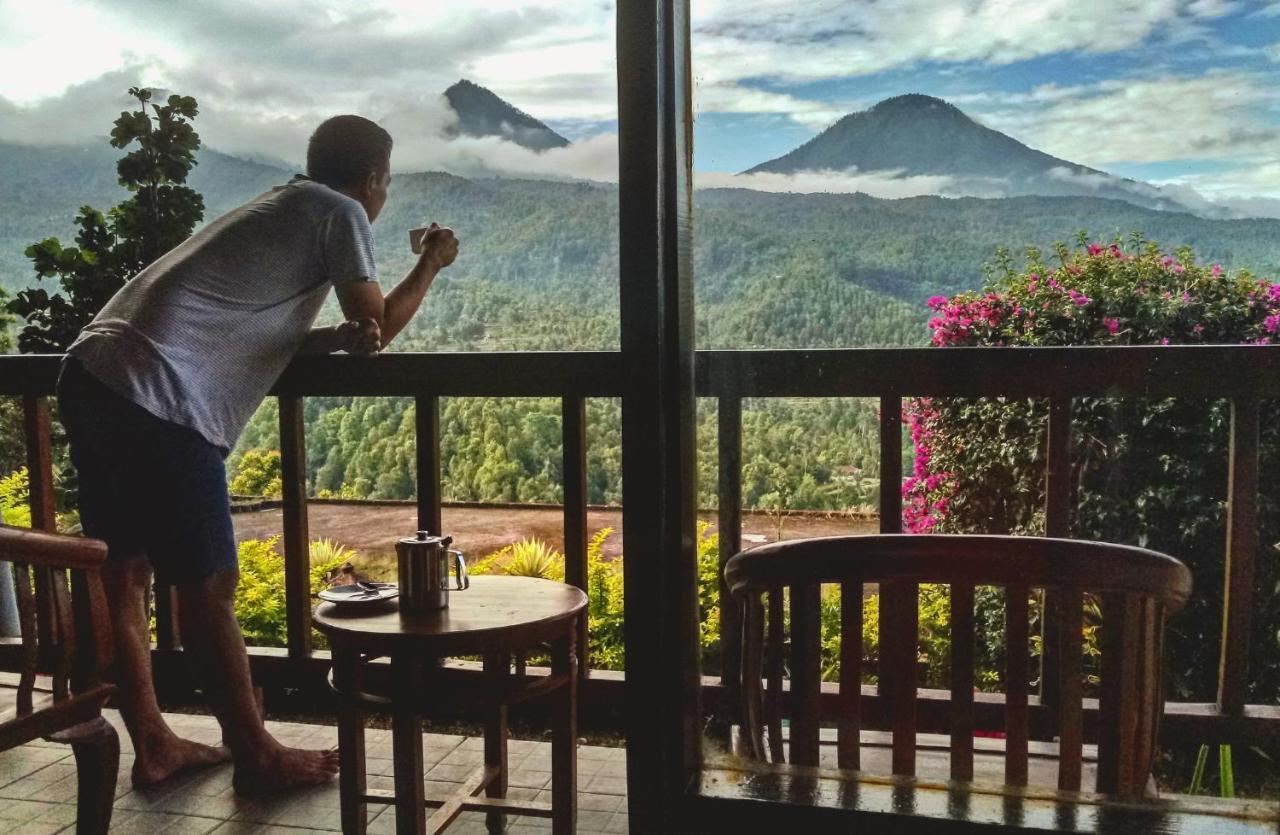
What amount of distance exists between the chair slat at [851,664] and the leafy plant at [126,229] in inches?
124

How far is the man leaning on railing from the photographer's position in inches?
85.2

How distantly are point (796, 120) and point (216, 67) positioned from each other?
2.51 m

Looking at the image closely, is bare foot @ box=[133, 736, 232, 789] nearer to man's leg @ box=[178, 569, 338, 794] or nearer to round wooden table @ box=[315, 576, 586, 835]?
man's leg @ box=[178, 569, 338, 794]

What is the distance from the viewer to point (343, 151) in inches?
93.2

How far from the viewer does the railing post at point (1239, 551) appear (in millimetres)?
1818

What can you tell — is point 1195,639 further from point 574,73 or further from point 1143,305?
point 574,73

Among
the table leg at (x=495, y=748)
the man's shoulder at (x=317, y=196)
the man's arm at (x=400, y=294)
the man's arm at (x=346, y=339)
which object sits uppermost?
the man's shoulder at (x=317, y=196)

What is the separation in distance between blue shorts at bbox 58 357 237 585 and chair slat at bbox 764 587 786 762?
1.32m

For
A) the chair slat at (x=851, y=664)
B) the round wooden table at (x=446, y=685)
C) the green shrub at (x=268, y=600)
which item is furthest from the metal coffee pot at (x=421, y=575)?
the green shrub at (x=268, y=600)

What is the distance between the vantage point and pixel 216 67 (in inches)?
141

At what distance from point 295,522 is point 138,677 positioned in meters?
0.55

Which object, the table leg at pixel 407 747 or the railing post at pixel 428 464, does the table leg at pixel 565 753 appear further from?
the railing post at pixel 428 464

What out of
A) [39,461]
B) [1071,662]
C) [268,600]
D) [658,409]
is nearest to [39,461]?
[39,461]

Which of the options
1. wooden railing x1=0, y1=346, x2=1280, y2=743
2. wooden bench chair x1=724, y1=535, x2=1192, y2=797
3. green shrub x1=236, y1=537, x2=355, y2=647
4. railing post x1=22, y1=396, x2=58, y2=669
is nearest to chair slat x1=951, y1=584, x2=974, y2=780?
wooden bench chair x1=724, y1=535, x2=1192, y2=797
